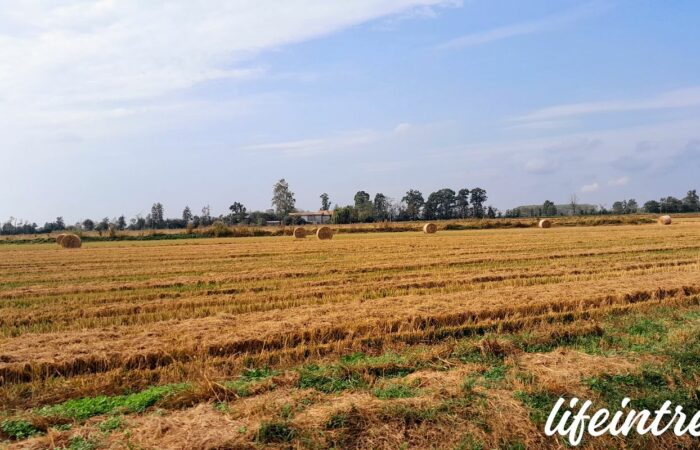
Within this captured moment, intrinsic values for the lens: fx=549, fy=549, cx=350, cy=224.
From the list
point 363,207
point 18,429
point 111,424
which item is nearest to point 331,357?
point 111,424

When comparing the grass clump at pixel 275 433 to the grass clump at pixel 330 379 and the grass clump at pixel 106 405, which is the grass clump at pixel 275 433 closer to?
the grass clump at pixel 330 379

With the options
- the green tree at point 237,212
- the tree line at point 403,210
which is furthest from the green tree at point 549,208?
the green tree at point 237,212

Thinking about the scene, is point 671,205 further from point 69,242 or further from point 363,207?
point 69,242

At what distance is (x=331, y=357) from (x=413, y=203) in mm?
135993

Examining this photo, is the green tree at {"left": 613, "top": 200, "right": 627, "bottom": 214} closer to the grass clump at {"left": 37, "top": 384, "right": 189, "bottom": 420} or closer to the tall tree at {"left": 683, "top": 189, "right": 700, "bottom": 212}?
the tall tree at {"left": 683, "top": 189, "right": 700, "bottom": 212}

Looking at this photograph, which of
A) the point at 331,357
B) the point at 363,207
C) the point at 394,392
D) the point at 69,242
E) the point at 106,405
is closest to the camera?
the point at 106,405

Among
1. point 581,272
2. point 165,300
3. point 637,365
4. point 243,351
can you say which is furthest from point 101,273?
point 637,365

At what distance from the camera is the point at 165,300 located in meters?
14.4

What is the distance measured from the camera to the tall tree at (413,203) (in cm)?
13975

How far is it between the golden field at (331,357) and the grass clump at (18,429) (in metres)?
0.02

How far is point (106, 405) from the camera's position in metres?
6.69

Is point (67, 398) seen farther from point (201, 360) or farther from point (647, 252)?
point (647, 252)

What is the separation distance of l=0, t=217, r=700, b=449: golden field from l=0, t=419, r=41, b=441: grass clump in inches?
0.8

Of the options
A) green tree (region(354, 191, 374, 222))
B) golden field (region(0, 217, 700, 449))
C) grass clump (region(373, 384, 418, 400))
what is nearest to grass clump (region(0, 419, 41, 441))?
golden field (region(0, 217, 700, 449))
